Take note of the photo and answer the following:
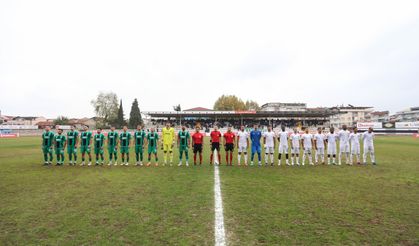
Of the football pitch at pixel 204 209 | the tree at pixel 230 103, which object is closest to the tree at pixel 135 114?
the tree at pixel 230 103

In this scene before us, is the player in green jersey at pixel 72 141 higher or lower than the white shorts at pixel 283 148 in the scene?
higher

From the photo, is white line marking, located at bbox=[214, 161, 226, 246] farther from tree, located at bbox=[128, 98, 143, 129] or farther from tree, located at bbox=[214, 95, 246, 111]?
tree, located at bbox=[214, 95, 246, 111]

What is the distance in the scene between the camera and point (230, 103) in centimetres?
10138

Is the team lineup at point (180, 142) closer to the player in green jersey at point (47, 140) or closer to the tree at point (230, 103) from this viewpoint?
the player in green jersey at point (47, 140)

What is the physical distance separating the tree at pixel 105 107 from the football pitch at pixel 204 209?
8984 cm

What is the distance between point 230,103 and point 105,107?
146 feet

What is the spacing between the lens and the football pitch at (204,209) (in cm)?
443

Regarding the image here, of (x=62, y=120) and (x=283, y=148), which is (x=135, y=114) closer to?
(x=62, y=120)

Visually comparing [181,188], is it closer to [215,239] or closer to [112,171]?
[215,239]

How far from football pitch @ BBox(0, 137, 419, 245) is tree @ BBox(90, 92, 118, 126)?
89841 mm

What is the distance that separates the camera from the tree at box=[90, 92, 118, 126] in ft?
312

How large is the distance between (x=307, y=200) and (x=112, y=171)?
7803mm

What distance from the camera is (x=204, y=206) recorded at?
241 inches

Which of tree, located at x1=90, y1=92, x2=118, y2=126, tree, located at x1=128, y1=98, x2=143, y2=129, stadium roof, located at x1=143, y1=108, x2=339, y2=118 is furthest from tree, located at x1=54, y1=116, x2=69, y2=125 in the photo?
stadium roof, located at x1=143, y1=108, x2=339, y2=118
